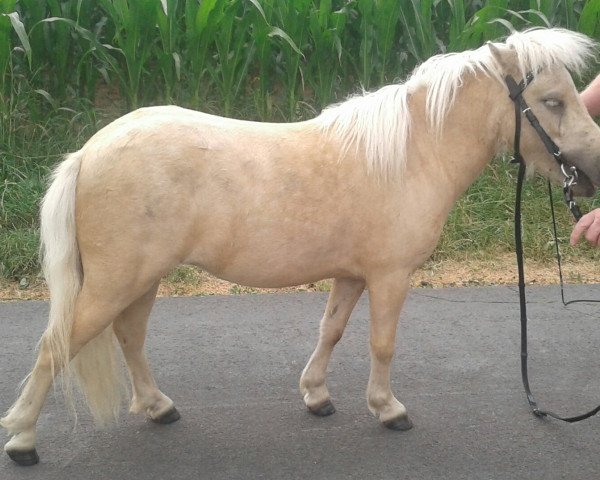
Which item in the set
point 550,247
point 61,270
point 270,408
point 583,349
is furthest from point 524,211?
point 61,270

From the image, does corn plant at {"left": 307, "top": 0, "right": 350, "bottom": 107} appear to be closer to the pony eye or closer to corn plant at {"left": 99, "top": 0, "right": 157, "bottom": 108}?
corn plant at {"left": 99, "top": 0, "right": 157, "bottom": 108}

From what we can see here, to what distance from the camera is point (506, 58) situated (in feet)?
9.61

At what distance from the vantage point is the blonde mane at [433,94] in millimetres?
2885

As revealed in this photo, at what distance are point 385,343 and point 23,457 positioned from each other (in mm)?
1512

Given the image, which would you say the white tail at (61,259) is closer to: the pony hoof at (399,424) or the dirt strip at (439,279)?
the pony hoof at (399,424)

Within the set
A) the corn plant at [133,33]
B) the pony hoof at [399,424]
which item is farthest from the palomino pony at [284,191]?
the corn plant at [133,33]

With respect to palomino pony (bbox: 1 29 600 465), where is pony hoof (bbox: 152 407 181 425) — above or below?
below

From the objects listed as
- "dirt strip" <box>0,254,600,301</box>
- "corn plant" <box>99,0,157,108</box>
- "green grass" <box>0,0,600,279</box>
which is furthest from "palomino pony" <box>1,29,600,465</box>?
"corn plant" <box>99,0,157,108</box>

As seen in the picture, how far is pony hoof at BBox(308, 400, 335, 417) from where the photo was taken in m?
3.42

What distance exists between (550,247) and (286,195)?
3.17m

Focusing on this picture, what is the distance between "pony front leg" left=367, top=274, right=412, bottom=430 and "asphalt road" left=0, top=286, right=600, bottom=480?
8cm

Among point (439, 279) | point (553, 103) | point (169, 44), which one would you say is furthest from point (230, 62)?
point (553, 103)

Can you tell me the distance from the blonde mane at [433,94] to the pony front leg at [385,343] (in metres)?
0.45

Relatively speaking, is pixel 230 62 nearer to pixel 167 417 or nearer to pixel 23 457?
pixel 167 417
